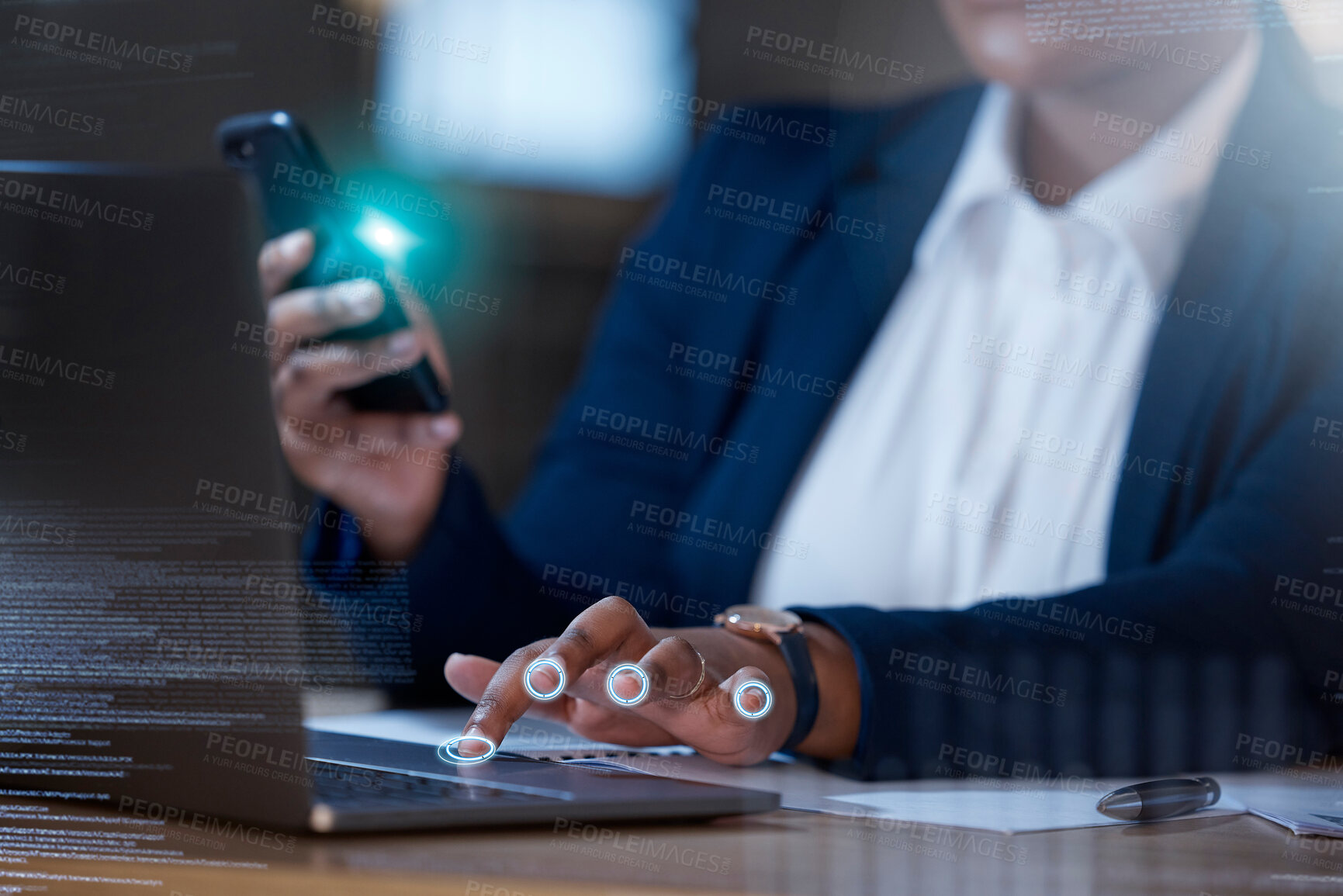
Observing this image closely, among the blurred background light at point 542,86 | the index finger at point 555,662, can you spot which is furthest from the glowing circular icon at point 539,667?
the blurred background light at point 542,86

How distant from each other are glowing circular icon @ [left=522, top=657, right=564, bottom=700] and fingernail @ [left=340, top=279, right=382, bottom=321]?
1.23 ft

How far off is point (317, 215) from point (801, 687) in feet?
1.69

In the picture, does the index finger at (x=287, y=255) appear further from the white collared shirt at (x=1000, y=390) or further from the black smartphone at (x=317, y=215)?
the white collared shirt at (x=1000, y=390)

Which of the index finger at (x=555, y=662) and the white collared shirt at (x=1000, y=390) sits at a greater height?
the white collared shirt at (x=1000, y=390)

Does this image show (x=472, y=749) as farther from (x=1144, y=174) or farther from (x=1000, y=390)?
(x=1144, y=174)

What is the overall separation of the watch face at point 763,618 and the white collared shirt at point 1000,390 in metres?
0.38

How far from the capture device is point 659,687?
553mm

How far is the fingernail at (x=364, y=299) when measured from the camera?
0.77 meters

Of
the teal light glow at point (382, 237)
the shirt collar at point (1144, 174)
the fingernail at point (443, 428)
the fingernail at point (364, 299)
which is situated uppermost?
the shirt collar at point (1144, 174)

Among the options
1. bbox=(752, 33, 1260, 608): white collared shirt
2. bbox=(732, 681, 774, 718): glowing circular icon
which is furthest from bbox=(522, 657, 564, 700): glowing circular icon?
bbox=(752, 33, 1260, 608): white collared shirt

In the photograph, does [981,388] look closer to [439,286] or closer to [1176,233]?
[1176,233]

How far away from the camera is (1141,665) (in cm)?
81

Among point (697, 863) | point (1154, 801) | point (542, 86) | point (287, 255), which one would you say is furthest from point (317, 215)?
point (542, 86)

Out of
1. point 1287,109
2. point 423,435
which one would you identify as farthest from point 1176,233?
point 423,435
